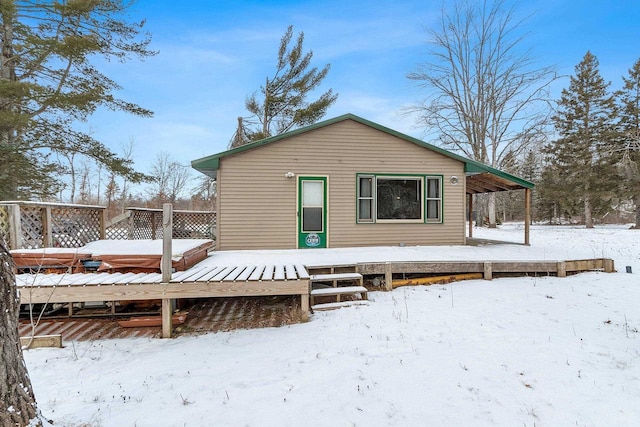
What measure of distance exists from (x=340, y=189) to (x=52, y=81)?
33.1 ft

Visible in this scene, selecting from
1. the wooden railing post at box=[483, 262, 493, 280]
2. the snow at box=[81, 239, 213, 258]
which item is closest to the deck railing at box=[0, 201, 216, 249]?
the snow at box=[81, 239, 213, 258]

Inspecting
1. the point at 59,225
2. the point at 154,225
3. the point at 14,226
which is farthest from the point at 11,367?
the point at 154,225

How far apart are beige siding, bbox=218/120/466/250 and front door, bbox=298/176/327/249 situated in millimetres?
147

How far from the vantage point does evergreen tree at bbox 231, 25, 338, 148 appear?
56.9 ft

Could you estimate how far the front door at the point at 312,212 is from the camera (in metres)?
7.79

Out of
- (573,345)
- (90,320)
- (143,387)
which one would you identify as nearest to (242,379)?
(143,387)

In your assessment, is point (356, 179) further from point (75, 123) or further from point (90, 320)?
point (75, 123)

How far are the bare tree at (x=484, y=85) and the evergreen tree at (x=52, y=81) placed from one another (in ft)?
56.7

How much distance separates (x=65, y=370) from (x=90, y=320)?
5.46ft

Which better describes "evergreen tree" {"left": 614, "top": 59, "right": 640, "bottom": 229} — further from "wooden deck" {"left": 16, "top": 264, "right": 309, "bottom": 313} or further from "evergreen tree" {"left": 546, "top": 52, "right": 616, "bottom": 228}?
"wooden deck" {"left": 16, "top": 264, "right": 309, "bottom": 313}

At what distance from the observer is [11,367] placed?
5.87ft

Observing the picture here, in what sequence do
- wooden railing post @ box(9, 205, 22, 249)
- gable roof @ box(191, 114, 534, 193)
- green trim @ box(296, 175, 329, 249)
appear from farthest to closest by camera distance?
green trim @ box(296, 175, 329, 249) → gable roof @ box(191, 114, 534, 193) → wooden railing post @ box(9, 205, 22, 249)

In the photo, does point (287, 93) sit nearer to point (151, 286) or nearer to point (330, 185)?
point (330, 185)

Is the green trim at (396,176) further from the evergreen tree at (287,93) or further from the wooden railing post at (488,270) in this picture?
the evergreen tree at (287,93)
